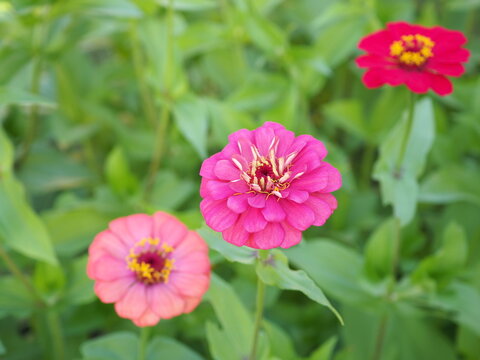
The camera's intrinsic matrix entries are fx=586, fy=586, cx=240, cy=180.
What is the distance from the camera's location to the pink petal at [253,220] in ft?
1.61

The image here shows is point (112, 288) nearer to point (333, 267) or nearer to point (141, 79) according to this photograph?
point (333, 267)

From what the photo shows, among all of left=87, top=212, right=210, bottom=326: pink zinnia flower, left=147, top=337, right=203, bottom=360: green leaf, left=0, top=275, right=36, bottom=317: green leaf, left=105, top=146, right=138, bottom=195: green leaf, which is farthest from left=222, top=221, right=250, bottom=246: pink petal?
left=105, top=146, right=138, bottom=195: green leaf

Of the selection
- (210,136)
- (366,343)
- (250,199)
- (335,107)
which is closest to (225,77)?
(210,136)

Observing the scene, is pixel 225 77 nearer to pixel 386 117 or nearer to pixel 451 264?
pixel 386 117

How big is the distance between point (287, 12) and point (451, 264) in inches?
33.5

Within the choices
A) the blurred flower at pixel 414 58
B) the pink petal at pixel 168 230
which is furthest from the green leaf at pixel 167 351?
the blurred flower at pixel 414 58

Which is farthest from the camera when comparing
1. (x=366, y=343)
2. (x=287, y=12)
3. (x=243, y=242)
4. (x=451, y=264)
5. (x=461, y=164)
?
(x=287, y=12)

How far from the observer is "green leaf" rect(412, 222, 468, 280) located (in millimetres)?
849

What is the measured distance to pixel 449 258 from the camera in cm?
86

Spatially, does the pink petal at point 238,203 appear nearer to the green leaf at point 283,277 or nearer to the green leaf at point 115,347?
the green leaf at point 283,277

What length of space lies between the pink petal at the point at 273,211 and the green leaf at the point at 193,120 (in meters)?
0.43

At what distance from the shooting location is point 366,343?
0.97 metres

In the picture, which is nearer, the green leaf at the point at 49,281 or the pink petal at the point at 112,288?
the pink petal at the point at 112,288

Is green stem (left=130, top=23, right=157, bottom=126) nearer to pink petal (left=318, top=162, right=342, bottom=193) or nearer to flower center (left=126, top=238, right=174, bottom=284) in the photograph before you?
flower center (left=126, top=238, right=174, bottom=284)
